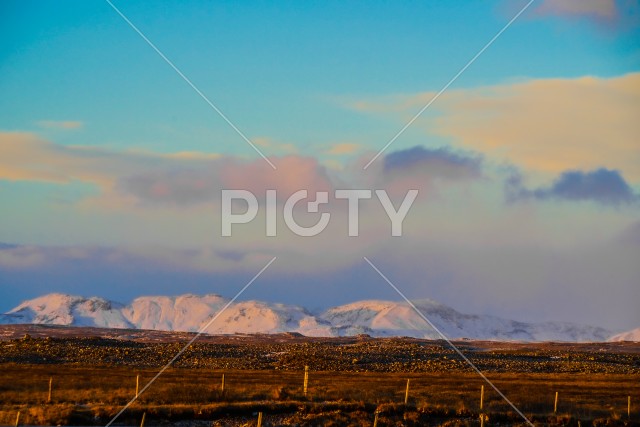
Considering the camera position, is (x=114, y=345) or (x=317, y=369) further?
(x=114, y=345)

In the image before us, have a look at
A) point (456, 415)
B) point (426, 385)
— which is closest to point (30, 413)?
point (456, 415)

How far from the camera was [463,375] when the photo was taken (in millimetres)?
77562

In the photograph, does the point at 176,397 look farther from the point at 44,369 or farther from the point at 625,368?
the point at 625,368

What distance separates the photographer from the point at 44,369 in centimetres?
7044

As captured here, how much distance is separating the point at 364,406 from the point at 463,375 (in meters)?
38.7

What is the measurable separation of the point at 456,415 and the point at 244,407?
31.4ft

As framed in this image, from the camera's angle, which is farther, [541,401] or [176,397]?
[541,401]

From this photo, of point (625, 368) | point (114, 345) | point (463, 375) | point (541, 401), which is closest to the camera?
point (541, 401)

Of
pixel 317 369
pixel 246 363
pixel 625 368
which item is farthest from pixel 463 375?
pixel 625 368

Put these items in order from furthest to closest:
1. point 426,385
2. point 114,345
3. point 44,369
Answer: point 114,345 < point 44,369 < point 426,385

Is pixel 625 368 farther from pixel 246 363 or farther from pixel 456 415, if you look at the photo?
pixel 456 415

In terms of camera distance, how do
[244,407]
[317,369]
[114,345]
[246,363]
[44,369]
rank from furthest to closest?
[114,345]
[246,363]
[317,369]
[44,369]
[244,407]

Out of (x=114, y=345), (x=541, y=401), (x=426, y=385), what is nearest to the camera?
(x=541, y=401)

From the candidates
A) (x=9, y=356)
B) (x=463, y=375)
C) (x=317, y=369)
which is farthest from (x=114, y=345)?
(x=463, y=375)
